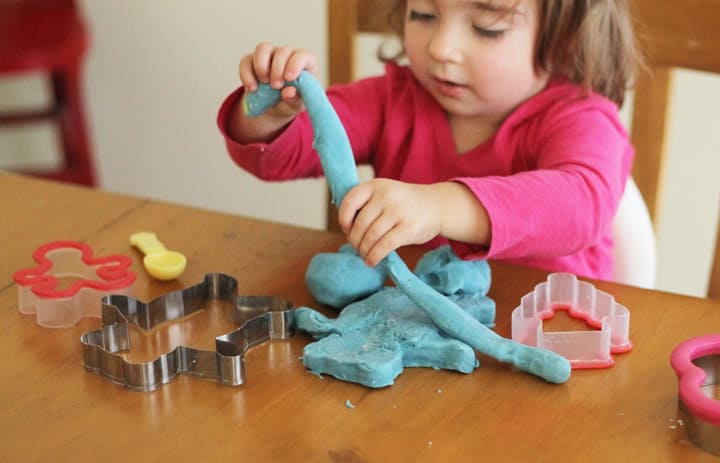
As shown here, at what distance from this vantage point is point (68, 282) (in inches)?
36.8

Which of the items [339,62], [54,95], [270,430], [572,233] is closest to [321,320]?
[270,430]

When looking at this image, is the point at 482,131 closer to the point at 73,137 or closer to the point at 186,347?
the point at 186,347

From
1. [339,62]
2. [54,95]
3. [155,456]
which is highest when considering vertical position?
[339,62]

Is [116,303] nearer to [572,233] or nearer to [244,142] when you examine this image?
[244,142]

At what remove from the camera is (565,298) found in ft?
2.92

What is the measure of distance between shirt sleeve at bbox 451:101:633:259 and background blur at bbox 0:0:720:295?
79cm

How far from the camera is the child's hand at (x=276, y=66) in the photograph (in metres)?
0.91

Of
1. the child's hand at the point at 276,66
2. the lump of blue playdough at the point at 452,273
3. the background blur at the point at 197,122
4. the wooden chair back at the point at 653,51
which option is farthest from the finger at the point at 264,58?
the background blur at the point at 197,122

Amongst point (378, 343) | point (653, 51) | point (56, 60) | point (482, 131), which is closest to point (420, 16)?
point (482, 131)

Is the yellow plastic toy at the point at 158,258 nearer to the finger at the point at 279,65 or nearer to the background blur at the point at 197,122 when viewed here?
the finger at the point at 279,65

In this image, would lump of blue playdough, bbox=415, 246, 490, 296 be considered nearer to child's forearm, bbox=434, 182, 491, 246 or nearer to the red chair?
child's forearm, bbox=434, 182, 491, 246

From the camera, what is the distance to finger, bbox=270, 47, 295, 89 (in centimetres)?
92

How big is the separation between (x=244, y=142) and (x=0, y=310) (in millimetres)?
315

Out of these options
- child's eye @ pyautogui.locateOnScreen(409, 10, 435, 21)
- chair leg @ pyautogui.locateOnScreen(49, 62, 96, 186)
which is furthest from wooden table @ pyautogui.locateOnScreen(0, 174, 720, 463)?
chair leg @ pyautogui.locateOnScreen(49, 62, 96, 186)
